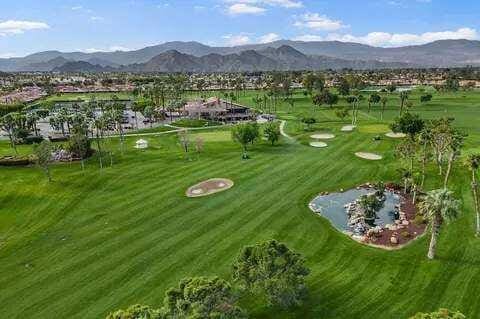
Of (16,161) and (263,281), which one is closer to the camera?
(263,281)

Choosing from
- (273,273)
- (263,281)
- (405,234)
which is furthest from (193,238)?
(405,234)

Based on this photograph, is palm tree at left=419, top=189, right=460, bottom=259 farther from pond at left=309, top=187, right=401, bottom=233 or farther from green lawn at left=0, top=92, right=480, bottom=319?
pond at left=309, top=187, right=401, bottom=233

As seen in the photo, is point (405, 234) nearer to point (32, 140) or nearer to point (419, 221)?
point (419, 221)

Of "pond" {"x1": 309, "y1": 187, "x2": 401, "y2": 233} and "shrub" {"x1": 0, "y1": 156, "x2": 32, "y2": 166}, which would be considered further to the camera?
"shrub" {"x1": 0, "y1": 156, "x2": 32, "y2": 166}

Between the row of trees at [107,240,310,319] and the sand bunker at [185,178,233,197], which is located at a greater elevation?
the row of trees at [107,240,310,319]

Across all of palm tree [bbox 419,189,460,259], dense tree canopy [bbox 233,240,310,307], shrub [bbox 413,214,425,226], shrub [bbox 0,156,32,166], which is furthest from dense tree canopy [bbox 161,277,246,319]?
shrub [bbox 0,156,32,166]

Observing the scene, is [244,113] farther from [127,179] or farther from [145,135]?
[127,179]

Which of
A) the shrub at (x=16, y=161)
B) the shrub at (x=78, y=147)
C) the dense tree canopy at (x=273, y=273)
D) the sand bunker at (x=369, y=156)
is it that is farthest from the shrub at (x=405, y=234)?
the shrub at (x=16, y=161)
